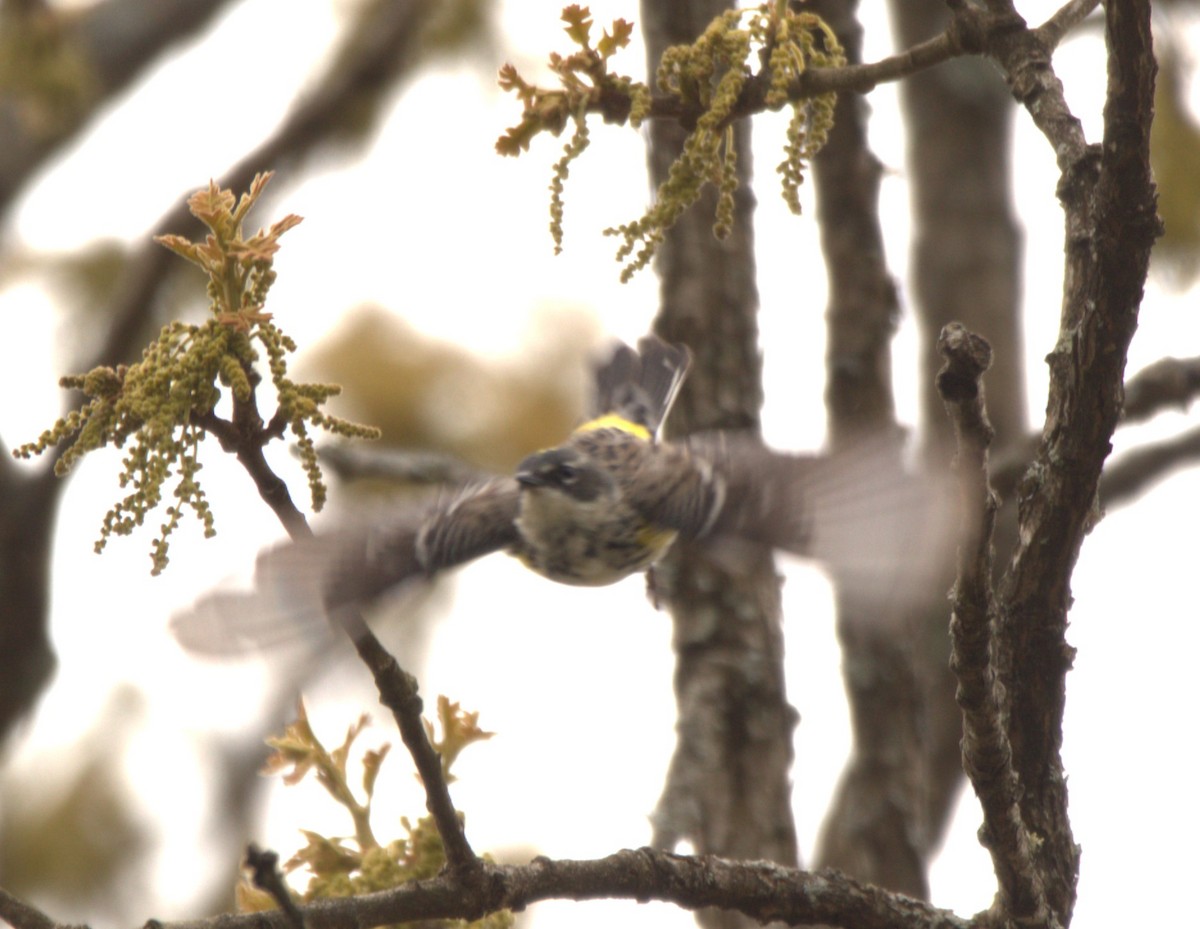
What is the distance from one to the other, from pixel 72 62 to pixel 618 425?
252cm

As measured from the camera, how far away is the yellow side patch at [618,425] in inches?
206

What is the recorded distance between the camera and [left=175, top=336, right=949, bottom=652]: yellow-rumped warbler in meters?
3.58

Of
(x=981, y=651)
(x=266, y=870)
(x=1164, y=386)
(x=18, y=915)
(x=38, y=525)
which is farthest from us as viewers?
(x=38, y=525)

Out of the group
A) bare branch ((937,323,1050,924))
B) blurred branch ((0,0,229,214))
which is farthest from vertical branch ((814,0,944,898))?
blurred branch ((0,0,229,214))

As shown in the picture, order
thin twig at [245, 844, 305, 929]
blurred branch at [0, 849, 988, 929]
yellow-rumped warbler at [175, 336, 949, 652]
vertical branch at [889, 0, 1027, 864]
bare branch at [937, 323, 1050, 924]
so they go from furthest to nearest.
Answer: vertical branch at [889, 0, 1027, 864], yellow-rumped warbler at [175, 336, 949, 652], blurred branch at [0, 849, 988, 929], bare branch at [937, 323, 1050, 924], thin twig at [245, 844, 305, 929]

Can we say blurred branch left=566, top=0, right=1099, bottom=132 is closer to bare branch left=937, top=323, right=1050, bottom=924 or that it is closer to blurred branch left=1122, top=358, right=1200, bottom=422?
bare branch left=937, top=323, right=1050, bottom=924

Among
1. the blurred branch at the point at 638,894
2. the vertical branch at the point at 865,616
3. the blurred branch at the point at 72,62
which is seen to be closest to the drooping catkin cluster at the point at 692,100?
the blurred branch at the point at 638,894

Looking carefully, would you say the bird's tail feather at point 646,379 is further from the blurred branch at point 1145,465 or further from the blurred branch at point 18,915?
the blurred branch at point 18,915

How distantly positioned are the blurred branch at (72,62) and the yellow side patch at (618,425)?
2.28 m

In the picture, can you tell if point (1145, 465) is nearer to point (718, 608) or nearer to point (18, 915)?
point (718, 608)

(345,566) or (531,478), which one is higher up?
(531,478)

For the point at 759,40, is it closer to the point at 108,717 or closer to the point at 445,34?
the point at 445,34

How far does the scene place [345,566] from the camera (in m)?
4.00

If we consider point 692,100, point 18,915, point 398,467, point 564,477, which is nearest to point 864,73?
point 692,100
